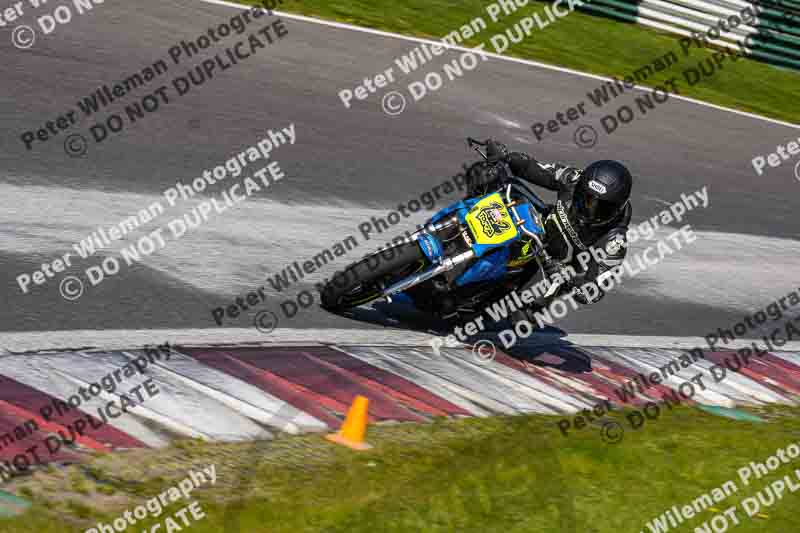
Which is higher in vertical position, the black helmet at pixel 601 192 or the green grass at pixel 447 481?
the black helmet at pixel 601 192

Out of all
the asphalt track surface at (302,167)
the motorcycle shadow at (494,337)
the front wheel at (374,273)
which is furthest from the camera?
the motorcycle shadow at (494,337)

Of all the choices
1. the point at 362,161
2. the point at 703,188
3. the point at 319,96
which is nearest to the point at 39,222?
the point at 362,161

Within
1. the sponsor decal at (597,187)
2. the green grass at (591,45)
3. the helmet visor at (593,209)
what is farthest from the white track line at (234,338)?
the green grass at (591,45)

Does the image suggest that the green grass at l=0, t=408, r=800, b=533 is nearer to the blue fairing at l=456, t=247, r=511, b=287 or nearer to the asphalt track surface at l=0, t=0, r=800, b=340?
the blue fairing at l=456, t=247, r=511, b=287

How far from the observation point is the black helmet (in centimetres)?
734

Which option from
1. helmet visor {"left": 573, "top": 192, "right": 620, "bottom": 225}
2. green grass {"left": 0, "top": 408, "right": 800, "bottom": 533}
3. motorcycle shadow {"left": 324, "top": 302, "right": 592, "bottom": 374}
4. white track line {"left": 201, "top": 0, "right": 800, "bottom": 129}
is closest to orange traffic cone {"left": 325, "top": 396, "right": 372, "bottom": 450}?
green grass {"left": 0, "top": 408, "right": 800, "bottom": 533}

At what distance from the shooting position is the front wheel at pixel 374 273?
744 cm

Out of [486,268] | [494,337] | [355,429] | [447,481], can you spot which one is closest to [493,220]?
[486,268]

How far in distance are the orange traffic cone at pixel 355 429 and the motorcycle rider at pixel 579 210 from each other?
2.04m

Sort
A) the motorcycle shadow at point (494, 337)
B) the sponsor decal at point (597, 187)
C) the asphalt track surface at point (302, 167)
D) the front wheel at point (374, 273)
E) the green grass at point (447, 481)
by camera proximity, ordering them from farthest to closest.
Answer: the motorcycle shadow at point (494, 337) → the asphalt track surface at point (302, 167) → the front wheel at point (374, 273) → the sponsor decal at point (597, 187) → the green grass at point (447, 481)

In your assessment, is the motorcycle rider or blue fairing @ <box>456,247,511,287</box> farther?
blue fairing @ <box>456,247,511,287</box>

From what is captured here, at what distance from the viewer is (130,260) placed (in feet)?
26.1

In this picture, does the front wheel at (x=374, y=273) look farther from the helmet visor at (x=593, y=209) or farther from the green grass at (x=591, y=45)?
the green grass at (x=591, y=45)

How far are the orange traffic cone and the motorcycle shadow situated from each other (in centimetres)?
193
